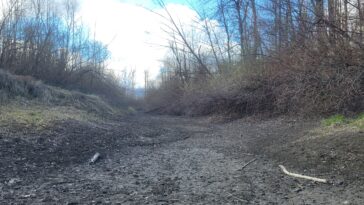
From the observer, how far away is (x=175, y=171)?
18.1 ft

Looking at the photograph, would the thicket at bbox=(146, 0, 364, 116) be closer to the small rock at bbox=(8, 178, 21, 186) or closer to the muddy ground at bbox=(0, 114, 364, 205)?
the muddy ground at bbox=(0, 114, 364, 205)

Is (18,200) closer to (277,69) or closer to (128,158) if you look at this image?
(128,158)

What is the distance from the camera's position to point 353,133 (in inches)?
235

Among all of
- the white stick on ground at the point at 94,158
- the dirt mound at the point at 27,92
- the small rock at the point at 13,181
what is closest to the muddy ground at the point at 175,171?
the small rock at the point at 13,181

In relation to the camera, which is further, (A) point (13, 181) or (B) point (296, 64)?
(B) point (296, 64)

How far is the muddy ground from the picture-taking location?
3916mm

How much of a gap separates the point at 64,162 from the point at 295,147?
4625 mm

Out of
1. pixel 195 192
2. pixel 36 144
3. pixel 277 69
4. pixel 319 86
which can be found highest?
pixel 277 69

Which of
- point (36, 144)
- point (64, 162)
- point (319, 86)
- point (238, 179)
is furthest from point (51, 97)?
point (238, 179)

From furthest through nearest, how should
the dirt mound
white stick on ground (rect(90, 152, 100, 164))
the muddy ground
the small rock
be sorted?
the dirt mound
white stick on ground (rect(90, 152, 100, 164))
the small rock
the muddy ground

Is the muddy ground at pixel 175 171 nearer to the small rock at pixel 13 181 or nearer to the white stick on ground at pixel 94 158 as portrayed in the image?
the small rock at pixel 13 181

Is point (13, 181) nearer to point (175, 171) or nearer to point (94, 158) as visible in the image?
point (94, 158)

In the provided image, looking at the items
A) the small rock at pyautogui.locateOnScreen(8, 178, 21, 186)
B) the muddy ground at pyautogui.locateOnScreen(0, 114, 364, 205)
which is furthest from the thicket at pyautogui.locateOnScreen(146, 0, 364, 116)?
the small rock at pyautogui.locateOnScreen(8, 178, 21, 186)

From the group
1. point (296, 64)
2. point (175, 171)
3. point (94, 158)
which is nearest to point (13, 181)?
point (94, 158)
